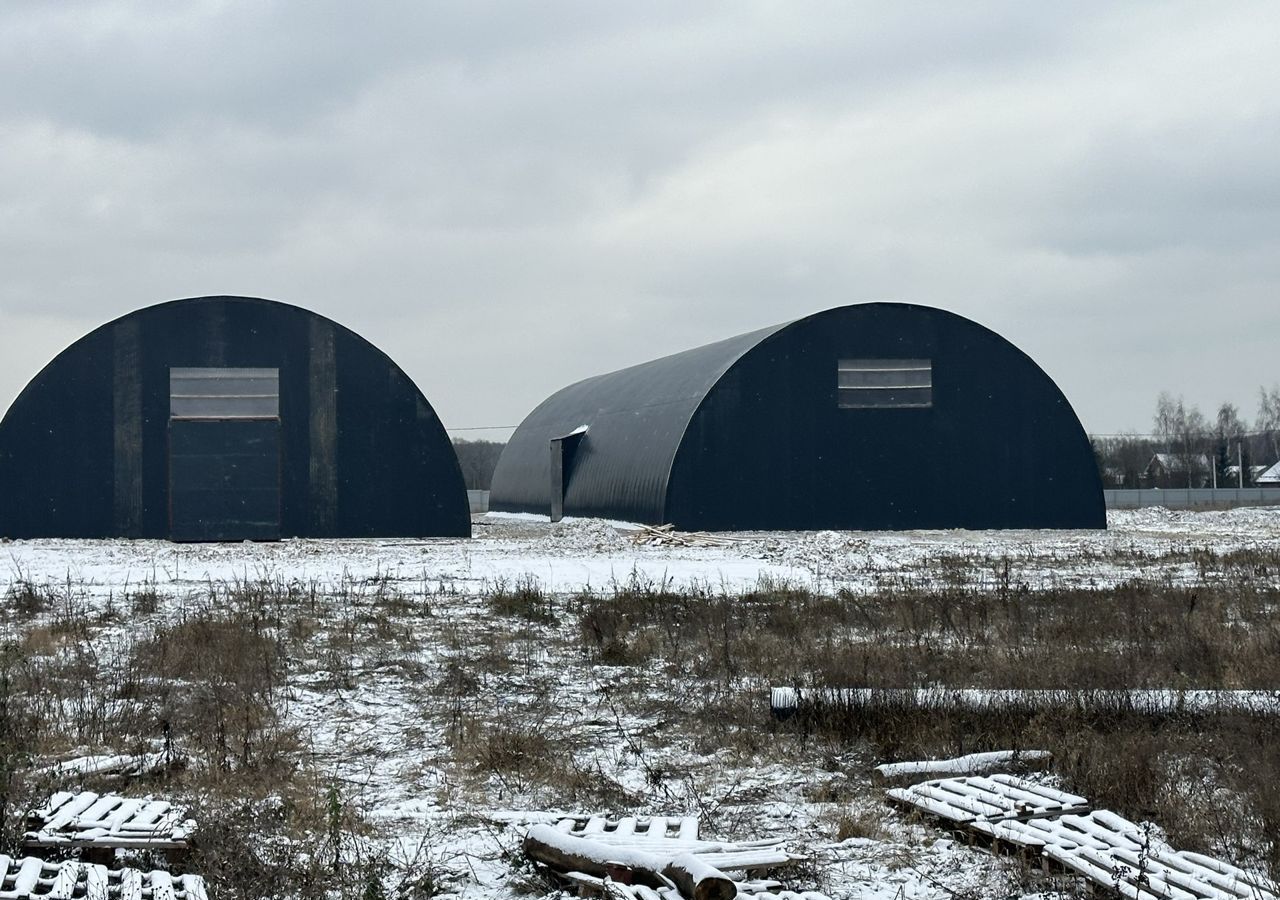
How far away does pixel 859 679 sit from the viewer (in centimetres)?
1022

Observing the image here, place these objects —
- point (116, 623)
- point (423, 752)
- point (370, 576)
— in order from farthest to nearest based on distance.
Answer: point (370, 576)
point (116, 623)
point (423, 752)

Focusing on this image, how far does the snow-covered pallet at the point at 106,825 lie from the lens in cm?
611

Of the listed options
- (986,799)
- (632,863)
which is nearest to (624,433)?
(986,799)

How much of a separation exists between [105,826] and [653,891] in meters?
2.78

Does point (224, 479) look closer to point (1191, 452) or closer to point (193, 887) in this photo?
point (193, 887)

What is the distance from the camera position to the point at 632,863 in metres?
5.81

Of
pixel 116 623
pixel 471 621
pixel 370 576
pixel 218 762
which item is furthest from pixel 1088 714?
pixel 370 576

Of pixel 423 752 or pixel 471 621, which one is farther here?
pixel 471 621

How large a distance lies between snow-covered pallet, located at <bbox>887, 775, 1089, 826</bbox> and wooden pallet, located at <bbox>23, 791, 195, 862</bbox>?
389 centimetres

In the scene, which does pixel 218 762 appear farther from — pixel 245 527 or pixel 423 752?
pixel 245 527

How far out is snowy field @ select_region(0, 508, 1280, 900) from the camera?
671 centimetres

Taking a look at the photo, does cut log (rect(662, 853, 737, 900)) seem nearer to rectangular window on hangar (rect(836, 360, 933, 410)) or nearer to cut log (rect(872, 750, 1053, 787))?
cut log (rect(872, 750, 1053, 787))

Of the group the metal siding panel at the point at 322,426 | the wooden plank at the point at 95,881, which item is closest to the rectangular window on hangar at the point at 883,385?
the metal siding panel at the point at 322,426

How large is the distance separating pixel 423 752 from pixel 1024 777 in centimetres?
396
